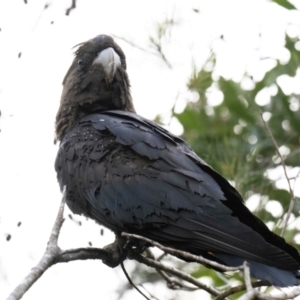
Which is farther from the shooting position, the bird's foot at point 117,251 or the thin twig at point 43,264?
the bird's foot at point 117,251

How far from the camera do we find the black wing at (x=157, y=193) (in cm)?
367

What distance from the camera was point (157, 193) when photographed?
4.08 metres

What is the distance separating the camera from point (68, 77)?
529cm

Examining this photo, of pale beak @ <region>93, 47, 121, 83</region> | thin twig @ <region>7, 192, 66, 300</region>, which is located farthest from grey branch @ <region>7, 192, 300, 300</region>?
pale beak @ <region>93, 47, 121, 83</region>

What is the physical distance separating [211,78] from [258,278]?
248 cm

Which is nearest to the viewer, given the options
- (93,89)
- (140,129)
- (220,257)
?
(220,257)

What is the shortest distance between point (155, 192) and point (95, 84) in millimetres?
1225

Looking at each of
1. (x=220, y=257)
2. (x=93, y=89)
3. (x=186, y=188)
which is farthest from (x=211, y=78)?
(x=220, y=257)

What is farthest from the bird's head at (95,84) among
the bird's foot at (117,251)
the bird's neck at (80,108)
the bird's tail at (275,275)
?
the bird's tail at (275,275)

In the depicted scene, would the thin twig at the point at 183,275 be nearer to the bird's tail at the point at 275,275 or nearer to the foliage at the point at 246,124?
the bird's tail at the point at 275,275

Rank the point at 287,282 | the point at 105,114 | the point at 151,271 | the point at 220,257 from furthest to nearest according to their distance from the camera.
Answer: the point at 151,271
the point at 105,114
the point at 220,257
the point at 287,282

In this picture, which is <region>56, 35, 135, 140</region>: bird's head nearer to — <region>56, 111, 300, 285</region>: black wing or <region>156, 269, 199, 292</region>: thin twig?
<region>56, 111, 300, 285</region>: black wing

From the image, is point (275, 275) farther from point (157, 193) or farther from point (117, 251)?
point (117, 251)

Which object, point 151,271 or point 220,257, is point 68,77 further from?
point 220,257
